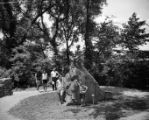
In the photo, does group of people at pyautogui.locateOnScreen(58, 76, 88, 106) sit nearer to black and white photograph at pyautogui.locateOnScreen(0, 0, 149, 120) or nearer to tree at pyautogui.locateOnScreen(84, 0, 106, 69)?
black and white photograph at pyautogui.locateOnScreen(0, 0, 149, 120)

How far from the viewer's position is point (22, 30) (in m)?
24.6

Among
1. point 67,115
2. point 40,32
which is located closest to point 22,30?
Result: point 40,32

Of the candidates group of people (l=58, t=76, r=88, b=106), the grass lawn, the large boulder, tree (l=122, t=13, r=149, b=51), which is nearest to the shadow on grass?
the grass lawn

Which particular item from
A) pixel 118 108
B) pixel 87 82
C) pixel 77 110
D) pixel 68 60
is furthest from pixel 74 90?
pixel 68 60

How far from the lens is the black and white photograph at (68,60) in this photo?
511 inches

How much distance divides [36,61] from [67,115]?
13.5m

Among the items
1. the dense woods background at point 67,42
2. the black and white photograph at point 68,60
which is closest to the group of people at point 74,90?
the black and white photograph at point 68,60

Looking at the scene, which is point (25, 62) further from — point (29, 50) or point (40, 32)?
point (40, 32)

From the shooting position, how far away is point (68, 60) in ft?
83.3

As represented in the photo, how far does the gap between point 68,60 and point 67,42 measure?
8.32 feet

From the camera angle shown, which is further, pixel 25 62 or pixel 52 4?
pixel 52 4

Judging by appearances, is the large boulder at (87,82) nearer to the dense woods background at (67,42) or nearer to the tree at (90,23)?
the dense woods background at (67,42)

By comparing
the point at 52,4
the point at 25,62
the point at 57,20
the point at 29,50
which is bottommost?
the point at 25,62

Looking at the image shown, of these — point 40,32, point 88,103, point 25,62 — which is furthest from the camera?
point 40,32
